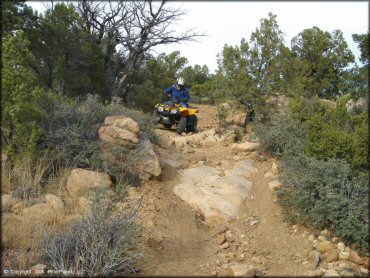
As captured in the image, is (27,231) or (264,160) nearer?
(27,231)

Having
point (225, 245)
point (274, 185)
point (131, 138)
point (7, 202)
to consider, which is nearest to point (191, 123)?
point (131, 138)

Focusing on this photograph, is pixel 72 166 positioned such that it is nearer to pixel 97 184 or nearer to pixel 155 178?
pixel 97 184

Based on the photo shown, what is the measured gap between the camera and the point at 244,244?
528 centimetres

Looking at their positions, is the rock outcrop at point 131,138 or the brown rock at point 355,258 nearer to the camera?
the brown rock at point 355,258

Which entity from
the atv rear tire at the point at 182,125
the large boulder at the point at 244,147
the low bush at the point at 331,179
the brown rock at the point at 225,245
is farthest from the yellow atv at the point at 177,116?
the brown rock at the point at 225,245

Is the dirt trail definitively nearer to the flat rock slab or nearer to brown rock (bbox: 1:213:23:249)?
the flat rock slab

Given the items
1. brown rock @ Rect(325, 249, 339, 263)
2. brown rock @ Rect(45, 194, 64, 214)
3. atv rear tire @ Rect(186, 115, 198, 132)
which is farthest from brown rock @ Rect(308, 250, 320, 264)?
atv rear tire @ Rect(186, 115, 198, 132)

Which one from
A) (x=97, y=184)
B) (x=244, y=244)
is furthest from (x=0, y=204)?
(x=244, y=244)

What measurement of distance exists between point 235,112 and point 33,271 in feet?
26.3

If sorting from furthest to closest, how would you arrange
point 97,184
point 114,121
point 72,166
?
point 114,121, point 72,166, point 97,184

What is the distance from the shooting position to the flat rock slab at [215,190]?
6008 millimetres

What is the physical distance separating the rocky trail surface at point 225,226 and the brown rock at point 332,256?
0.04 ft

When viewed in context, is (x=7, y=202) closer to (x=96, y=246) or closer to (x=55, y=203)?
(x=55, y=203)

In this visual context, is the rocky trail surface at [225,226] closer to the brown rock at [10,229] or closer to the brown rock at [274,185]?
the brown rock at [274,185]
